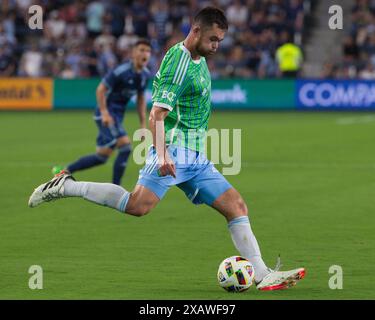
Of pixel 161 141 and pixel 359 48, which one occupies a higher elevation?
pixel 359 48

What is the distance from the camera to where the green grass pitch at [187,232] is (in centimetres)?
895

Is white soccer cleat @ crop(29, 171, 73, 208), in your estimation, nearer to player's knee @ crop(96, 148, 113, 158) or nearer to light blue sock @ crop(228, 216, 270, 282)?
light blue sock @ crop(228, 216, 270, 282)

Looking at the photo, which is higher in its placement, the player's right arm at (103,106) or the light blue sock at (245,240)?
the player's right arm at (103,106)

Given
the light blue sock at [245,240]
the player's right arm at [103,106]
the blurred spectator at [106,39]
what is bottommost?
the light blue sock at [245,240]

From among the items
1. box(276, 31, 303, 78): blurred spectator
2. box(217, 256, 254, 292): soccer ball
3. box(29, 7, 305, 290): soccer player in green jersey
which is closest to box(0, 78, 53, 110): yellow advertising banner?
box(276, 31, 303, 78): blurred spectator

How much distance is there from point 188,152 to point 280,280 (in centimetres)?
128

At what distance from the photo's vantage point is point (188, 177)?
8.91m

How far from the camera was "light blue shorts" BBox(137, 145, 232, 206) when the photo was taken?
8.83 metres

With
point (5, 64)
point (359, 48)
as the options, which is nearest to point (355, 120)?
point (359, 48)

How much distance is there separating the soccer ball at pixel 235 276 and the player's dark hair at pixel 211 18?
6.31ft

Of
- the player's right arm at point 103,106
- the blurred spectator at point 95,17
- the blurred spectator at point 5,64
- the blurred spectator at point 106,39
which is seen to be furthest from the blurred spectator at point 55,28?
the player's right arm at point 103,106

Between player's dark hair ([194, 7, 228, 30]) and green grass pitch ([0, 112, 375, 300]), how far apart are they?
6.99 feet

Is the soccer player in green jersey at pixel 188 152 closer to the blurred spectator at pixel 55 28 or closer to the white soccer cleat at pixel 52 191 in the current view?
the white soccer cleat at pixel 52 191

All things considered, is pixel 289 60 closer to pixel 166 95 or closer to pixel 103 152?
pixel 103 152
